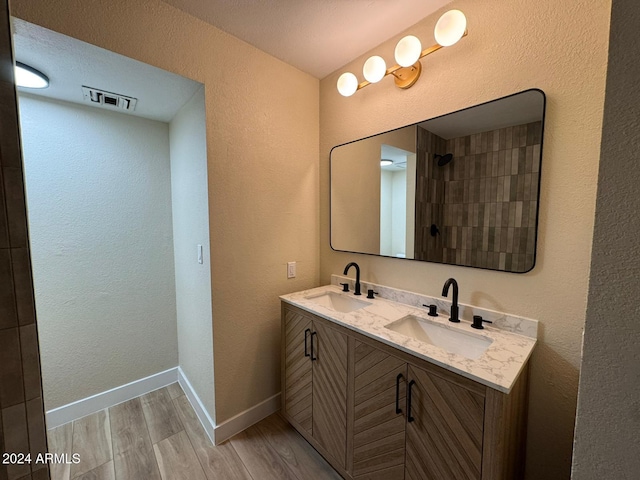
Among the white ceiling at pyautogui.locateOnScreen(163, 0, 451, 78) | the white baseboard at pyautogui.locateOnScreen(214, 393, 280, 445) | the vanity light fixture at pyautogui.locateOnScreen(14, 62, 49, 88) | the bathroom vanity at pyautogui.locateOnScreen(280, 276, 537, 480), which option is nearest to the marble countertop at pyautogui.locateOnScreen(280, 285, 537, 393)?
the bathroom vanity at pyautogui.locateOnScreen(280, 276, 537, 480)

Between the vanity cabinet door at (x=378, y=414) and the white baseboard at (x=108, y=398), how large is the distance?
1724mm

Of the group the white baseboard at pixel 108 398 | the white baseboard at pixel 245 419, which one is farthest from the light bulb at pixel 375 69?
the white baseboard at pixel 108 398

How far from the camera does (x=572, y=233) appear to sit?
3.50 feet

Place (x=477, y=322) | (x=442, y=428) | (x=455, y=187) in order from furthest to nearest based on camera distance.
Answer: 1. (x=455, y=187)
2. (x=477, y=322)
3. (x=442, y=428)

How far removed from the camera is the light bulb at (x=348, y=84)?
1650 millimetres

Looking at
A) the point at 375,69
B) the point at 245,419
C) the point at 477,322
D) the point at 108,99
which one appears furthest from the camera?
the point at 245,419

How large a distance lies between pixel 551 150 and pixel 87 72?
7.38 feet

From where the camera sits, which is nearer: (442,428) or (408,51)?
(442,428)

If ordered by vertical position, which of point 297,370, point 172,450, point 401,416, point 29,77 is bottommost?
point 172,450

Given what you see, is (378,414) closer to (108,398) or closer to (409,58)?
(409,58)

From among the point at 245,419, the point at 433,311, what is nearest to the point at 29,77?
the point at 245,419

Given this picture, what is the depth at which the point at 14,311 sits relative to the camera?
0.75 m

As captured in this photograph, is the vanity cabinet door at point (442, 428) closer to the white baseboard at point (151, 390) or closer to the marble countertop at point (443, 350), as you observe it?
the marble countertop at point (443, 350)

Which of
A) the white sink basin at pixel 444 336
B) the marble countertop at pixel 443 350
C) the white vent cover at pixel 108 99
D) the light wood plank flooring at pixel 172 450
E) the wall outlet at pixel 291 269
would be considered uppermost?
the white vent cover at pixel 108 99
